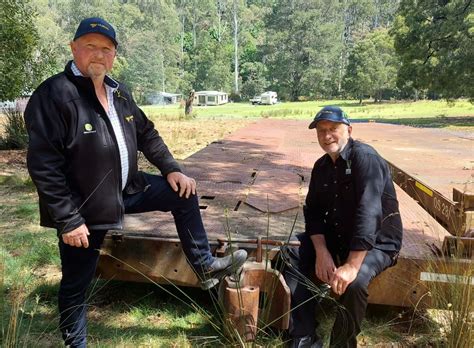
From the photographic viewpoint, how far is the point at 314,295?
233cm

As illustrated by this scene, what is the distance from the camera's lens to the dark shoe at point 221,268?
2264mm

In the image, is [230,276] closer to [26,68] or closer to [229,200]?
[229,200]

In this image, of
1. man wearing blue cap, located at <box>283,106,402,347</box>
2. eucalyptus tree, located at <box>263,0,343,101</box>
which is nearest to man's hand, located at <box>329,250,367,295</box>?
man wearing blue cap, located at <box>283,106,402,347</box>

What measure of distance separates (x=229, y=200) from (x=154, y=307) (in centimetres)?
94

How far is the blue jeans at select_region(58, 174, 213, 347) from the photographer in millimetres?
2227

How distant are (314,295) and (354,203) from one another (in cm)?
49

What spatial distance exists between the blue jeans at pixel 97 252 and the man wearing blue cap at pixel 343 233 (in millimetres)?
455

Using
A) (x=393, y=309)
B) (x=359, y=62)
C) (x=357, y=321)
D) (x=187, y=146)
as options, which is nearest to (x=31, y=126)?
(x=357, y=321)

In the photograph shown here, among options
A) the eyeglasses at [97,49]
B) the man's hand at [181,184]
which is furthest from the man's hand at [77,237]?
the eyeglasses at [97,49]

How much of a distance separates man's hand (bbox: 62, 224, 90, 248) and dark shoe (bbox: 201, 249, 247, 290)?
615 mm

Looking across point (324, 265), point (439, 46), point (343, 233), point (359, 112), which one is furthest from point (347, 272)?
point (359, 112)

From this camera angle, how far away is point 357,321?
2.23 m

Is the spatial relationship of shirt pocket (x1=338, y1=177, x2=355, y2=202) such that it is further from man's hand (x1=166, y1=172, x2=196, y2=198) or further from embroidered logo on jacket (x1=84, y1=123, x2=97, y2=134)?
embroidered logo on jacket (x1=84, y1=123, x2=97, y2=134)

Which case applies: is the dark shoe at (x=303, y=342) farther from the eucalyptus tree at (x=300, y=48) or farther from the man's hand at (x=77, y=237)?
the eucalyptus tree at (x=300, y=48)
